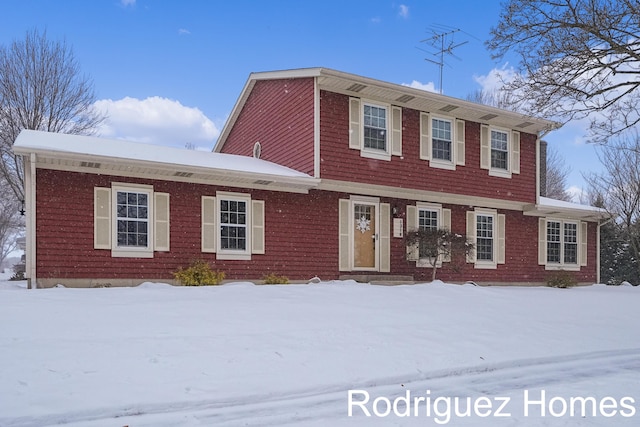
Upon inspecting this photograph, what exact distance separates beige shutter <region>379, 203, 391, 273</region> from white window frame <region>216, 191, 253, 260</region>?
4108 millimetres

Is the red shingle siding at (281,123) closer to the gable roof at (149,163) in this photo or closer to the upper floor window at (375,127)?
the gable roof at (149,163)

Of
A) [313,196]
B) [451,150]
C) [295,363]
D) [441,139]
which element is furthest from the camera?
[451,150]

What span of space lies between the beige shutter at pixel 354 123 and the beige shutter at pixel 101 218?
6563mm

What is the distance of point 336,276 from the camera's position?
582 inches

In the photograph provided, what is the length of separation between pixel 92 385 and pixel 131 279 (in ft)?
23.7

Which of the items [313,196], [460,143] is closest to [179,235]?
[313,196]

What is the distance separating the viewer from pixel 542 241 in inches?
756

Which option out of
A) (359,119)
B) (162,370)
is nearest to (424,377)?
(162,370)

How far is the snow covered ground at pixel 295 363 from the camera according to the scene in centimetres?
481

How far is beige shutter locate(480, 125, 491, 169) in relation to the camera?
56.7 ft

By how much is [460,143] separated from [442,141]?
716 mm

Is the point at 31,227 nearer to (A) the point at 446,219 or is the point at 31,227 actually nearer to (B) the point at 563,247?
(A) the point at 446,219

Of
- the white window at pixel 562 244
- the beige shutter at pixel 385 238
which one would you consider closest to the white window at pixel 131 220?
the beige shutter at pixel 385 238

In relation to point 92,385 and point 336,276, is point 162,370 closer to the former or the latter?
point 92,385
